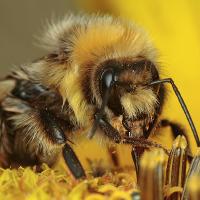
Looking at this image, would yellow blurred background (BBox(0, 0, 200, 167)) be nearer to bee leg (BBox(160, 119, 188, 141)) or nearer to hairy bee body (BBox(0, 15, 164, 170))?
bee leg (BBox(160, 119, 188, 141))

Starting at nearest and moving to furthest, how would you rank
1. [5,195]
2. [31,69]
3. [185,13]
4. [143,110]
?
A: [143,110]
[5,195]
[31,69]
[185,13]

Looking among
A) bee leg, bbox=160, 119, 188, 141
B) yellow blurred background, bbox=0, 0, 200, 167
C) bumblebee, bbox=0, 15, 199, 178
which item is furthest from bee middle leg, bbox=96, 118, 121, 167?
yellow blurred background, bbox=0, 0, 200, 167

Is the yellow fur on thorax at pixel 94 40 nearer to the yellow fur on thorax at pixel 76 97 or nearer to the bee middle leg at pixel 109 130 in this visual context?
the yellow fur on thorax at pixel 76 97

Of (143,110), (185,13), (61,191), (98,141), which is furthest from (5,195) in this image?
(185,13)

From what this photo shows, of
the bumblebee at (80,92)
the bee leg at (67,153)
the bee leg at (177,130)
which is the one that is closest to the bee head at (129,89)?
the bumblebee at (80,92)

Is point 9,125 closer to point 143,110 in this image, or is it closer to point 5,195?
point 5,195

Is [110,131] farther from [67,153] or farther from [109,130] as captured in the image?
[67,153]

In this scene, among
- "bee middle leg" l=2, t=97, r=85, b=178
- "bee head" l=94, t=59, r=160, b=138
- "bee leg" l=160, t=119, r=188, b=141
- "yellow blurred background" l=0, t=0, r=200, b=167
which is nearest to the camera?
"bee head" l=94, t=59, r=160, b=138
